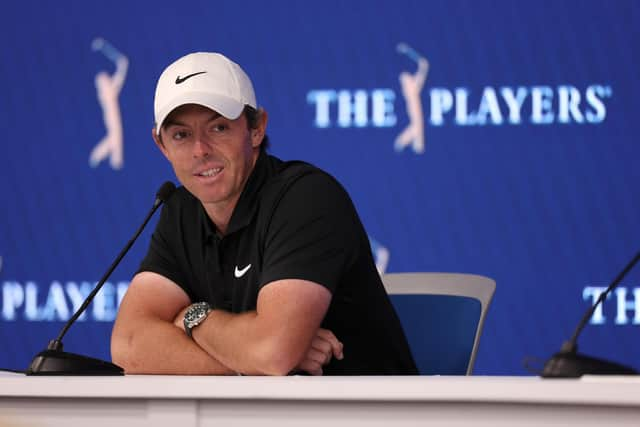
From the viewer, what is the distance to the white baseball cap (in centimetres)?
205

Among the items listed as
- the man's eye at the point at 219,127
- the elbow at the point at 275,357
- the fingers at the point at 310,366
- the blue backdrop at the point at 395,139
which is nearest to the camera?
the elbow at the point at 275,357

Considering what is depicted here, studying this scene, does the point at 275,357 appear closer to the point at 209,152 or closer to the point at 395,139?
the point at 209,152

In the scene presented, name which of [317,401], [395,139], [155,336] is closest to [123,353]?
[155,336]

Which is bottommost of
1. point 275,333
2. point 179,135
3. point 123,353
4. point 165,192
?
point 123,353

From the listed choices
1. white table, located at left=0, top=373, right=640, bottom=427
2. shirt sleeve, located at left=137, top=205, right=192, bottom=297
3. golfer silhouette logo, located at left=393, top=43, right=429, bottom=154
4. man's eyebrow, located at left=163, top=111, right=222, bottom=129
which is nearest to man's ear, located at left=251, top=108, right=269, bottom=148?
man's eyebrow, located at left=163, top=111, right=222, bottom=129

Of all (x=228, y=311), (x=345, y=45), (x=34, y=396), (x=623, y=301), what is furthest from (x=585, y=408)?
(x=345, y=45)

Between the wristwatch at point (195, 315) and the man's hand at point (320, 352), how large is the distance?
0.72 feet

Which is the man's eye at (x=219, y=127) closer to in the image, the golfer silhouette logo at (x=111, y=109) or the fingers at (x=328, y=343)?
the fingers at (x=328, y=343)

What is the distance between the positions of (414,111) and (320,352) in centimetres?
157

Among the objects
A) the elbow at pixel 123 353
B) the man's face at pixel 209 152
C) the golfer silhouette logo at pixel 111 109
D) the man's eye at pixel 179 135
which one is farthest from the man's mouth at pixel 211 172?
the golfer silhouette logo at pixel 111 109

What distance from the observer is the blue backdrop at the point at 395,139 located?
127 inches

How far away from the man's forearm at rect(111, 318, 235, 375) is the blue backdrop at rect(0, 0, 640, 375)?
1375mm

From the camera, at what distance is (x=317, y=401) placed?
1.29 m

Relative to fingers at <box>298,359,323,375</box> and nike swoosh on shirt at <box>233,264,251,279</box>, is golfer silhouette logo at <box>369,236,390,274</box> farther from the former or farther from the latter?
fingers at <box>298,359,323,375</box>
